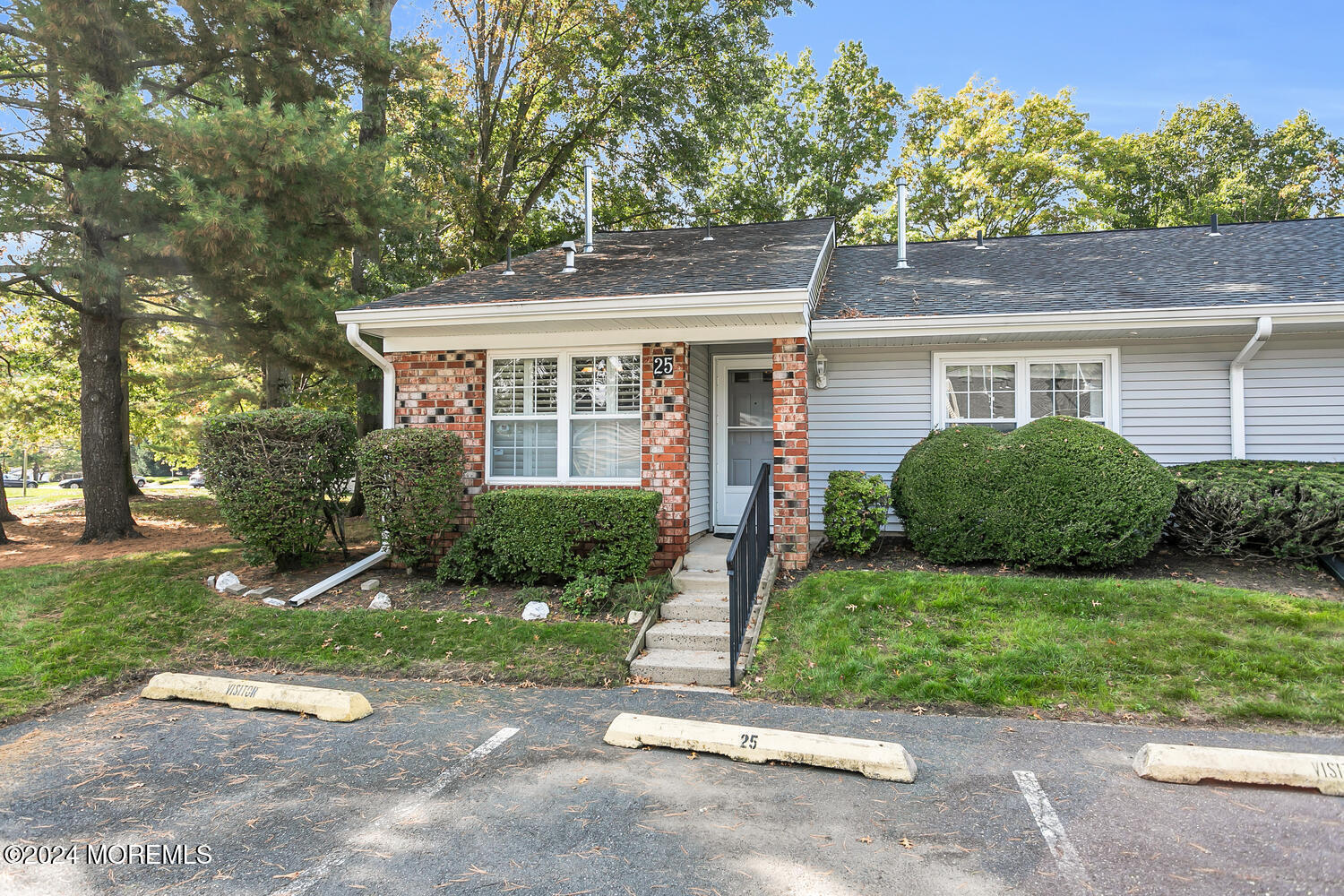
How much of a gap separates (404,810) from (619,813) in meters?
0.98

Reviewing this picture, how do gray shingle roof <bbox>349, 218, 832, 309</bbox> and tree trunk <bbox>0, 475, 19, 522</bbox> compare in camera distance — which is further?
tree trunk <bbox>0, 475, 19, 522</bbox>

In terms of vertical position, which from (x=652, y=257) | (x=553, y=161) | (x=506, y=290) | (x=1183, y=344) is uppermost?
(x=553, y=161)

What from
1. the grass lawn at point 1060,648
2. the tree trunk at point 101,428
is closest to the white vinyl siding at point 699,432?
the grass lawn at point 1060,648

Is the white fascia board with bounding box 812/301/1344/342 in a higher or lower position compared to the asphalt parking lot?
higher

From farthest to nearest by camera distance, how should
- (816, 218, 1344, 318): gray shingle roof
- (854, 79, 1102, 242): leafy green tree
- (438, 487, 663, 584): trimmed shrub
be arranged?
(854, 79, 1102, 242): leafy green tree, (816, 218, 1344, 318): gray shingle roof, (438, 487, 663, 584): trimmed shrub

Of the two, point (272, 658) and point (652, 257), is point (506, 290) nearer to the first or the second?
point (652, 257)

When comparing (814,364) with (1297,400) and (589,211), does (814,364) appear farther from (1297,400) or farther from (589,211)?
(1297,400)

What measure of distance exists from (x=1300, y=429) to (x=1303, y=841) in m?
6.23

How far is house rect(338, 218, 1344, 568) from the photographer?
6.74m

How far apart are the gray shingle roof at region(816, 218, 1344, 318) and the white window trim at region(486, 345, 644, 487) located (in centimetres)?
240

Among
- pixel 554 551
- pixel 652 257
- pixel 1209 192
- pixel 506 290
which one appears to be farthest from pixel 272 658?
pixel 1209 192

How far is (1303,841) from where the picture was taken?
109 inches

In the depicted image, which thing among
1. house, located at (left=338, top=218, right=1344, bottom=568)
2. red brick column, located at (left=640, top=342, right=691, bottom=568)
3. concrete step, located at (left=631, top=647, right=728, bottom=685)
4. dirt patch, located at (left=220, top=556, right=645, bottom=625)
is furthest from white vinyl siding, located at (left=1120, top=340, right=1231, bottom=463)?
dirt patch, located at (left=220, top=556, right=645, bottom=625)

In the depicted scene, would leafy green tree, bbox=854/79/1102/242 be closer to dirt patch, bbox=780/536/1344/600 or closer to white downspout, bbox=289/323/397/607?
dirt patch, bbox=780/536/1344/600
